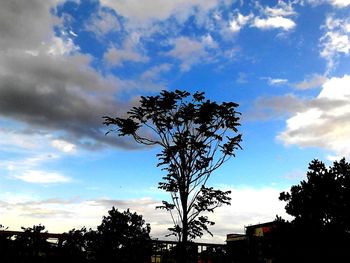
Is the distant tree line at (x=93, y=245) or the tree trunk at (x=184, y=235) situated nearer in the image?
the distant tree line at (x=93, y=245)

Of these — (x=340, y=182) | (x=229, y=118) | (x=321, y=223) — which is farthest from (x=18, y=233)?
(x=229, y=118)

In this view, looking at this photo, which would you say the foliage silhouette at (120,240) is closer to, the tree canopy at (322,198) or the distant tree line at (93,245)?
the distant tree line at (93,245)

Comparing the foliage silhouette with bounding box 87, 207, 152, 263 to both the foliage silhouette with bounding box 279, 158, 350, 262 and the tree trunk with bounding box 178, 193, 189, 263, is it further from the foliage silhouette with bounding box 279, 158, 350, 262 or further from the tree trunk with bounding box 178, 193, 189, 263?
the foliage silhouette with bounding box 279, 158, 350, 262

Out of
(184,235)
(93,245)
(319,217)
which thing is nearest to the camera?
(319,217)

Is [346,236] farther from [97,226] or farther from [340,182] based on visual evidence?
[97,226]

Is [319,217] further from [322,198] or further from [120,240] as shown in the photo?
[120,240]

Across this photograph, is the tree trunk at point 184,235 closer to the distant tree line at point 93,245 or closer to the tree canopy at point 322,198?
the distant tree line at point 93,245

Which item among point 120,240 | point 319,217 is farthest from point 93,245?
point 319,217

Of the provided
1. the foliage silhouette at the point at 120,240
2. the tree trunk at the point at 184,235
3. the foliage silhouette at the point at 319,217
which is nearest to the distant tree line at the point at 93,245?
the foliage silhouette at the point at 120,240

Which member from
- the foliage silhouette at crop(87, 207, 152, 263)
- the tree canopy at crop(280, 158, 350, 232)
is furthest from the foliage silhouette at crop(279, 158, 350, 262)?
the foliage silhouette at crop(87, 207, 152, 263)

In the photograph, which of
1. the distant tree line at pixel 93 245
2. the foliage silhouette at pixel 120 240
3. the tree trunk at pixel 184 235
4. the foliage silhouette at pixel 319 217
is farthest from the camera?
the tree trunk at pixel 184 235

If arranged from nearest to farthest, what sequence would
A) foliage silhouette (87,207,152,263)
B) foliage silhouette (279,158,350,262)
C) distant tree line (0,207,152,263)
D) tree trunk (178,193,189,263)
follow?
foliage silhouette (279,158,350,262), distant tree line (0,207,152,263), foliage silhouette (87,207,152,263), tree trunk (178,193,189,263)

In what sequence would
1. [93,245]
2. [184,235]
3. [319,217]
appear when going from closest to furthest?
[319,217] < [93,245] < [184,235]

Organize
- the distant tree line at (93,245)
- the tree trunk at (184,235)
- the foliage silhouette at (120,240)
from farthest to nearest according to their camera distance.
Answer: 1. the tree trunk at (184,235)
2. the foliage silhouette at (120,240)
3. the distant tree line at (93,245)
